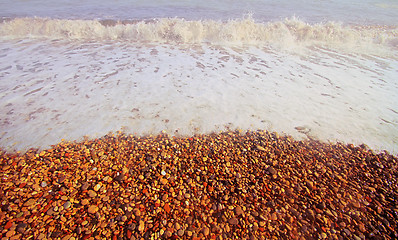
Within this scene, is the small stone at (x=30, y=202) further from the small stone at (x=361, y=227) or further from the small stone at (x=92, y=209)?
the small stone at (x=361, y=227)

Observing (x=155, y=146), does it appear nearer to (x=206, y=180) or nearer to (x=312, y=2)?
(x=206, y=180)

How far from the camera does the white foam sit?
392cm

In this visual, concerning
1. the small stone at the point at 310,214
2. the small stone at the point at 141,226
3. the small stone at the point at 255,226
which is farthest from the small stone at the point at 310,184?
the small stone at the point at 141,226

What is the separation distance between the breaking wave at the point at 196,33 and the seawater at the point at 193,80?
0.05 meters

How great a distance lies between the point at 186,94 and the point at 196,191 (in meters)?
2.91

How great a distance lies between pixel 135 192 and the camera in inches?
101

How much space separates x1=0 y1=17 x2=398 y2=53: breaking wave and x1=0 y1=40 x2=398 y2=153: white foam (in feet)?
5.66

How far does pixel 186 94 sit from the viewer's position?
16.6 ft

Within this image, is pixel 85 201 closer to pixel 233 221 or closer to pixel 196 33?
pixel 233 221

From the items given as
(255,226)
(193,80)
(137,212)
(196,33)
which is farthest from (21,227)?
(196,33)

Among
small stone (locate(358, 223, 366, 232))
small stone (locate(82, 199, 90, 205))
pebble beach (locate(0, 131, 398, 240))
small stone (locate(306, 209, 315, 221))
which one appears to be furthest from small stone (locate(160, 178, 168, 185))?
small stone (locate(358, 223, 366, 232))

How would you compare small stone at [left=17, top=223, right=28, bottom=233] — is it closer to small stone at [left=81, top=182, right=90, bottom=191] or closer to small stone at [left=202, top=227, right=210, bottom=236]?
small stone at [left=81, top=182, right=90, bottom=191]

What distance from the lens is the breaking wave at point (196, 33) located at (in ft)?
30.0

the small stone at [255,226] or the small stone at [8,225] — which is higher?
the small stone at [8,225]
